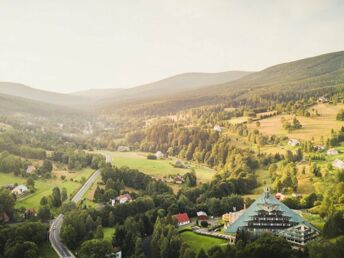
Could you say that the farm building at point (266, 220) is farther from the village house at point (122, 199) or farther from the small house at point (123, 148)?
the small house at point (123, 148)

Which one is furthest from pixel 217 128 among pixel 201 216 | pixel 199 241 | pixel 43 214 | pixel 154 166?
pixel 199 241

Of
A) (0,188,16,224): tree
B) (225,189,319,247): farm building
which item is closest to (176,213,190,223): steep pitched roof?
(225,189,319,247): farm building

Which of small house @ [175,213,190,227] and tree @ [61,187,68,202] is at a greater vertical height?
tree @ [61,187,68,202]

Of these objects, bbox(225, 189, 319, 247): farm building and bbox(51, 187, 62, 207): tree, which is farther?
bbox(51, 187, 62, 207): tree

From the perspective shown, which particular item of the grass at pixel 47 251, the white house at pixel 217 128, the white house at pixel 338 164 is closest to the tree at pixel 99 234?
the grass at pixel 47 251

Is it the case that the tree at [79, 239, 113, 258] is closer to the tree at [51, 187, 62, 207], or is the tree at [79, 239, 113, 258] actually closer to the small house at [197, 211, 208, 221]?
the small house at [197, 211, 208, 221]
